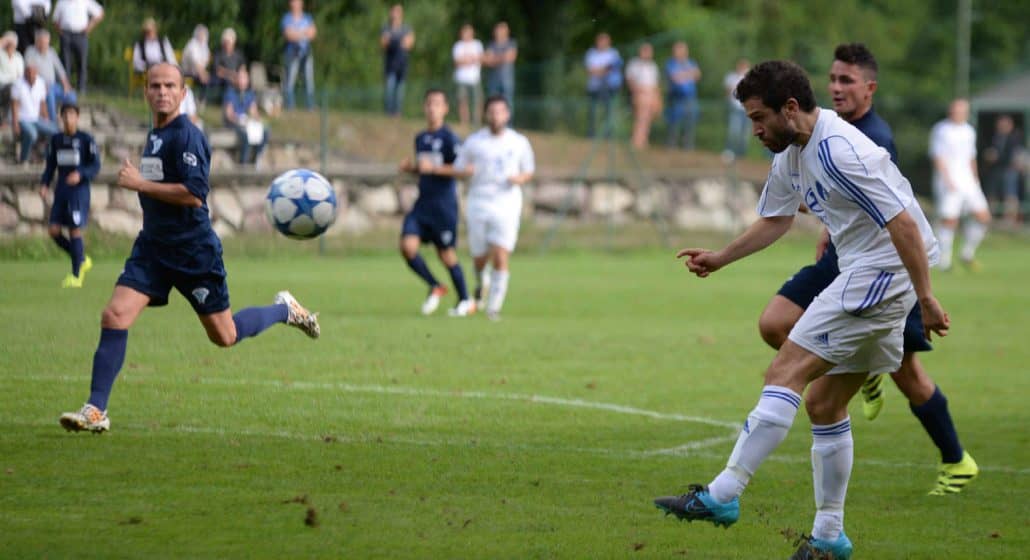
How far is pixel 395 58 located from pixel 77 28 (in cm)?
851

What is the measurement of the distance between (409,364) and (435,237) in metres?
4.03

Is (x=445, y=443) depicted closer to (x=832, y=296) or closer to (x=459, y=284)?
(x=832, y=296)

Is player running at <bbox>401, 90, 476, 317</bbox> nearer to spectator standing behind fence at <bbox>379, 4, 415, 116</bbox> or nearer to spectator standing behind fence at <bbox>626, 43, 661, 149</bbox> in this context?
spectator standing behind fence at <bbox>379, 4, 415, 116</bbox>

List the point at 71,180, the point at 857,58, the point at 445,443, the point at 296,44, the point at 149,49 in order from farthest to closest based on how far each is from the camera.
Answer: the point at 296,44, the point at 149,49, the point at 71,180, the point at 445,443, the point at 857,58

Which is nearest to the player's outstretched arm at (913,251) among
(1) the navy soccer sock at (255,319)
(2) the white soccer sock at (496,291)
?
(1) the navy soccer sock at (255,319)

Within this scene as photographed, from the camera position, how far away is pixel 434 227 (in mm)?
14734

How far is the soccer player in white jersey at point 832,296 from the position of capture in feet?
17.7

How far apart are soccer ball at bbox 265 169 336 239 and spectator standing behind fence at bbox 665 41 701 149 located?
808 inches

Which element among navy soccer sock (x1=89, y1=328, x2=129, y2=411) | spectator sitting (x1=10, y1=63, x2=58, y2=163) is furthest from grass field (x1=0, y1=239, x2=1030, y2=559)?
spectator sitting (x1=10, y1=63, x2=58, y2=163)

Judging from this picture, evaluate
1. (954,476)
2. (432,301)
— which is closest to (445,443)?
(954,476)

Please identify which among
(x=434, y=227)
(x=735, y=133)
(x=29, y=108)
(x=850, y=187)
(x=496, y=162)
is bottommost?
(x=434, y=227)

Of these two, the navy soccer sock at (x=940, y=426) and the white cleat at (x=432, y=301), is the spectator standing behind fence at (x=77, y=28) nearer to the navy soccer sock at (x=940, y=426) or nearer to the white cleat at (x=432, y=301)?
the white cleat at (x=432, y=301)

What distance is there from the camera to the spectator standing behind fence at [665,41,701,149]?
29.6m

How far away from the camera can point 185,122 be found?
305 inches
